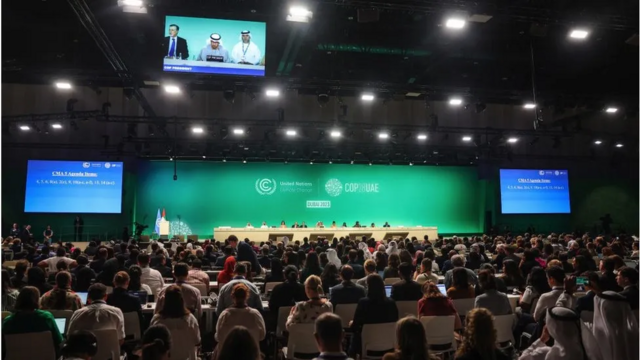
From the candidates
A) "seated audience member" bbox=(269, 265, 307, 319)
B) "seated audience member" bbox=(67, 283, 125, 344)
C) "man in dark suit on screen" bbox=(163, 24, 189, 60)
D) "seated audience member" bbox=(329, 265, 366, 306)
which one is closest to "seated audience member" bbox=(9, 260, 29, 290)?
"seated audience member" bbox=(67, 283, 125, 344)

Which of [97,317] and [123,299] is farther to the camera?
Result: [123,299]

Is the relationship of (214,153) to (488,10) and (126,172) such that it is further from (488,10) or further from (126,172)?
(488,10)

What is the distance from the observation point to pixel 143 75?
37.1ft

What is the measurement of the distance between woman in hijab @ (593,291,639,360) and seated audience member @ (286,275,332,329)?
87.8 inches

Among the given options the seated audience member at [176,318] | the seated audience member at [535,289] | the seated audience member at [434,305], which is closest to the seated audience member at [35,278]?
the seated audience member at [176,318]

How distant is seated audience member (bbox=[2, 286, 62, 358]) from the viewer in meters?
3.59

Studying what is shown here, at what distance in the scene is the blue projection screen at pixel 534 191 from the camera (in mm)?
20203

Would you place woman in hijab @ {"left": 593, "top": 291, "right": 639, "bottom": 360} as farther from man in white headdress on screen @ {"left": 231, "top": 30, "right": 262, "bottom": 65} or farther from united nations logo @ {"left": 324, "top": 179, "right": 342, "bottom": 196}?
united nations logo @ {"left": 324, "top": 179, "right": 342, "bottom": 196}

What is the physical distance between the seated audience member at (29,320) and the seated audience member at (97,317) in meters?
0.14

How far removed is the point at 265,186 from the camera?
20.9 metres

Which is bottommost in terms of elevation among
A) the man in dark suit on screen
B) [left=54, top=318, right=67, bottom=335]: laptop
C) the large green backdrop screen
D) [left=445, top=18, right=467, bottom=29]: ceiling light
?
[left=54, top=318, right=67, bottom=335]: laptop

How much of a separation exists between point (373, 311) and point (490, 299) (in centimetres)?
126

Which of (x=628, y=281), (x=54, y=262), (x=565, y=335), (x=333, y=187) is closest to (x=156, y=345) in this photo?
(x=565, y=335)

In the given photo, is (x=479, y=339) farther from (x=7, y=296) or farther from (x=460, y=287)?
(x=7, y=296)
